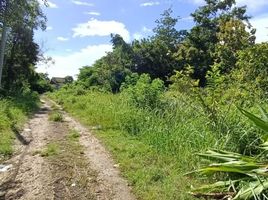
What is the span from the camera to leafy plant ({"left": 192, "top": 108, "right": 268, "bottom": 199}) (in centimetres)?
487

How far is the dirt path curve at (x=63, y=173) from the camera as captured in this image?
641cm

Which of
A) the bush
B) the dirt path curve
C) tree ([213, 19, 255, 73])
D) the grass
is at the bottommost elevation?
the dirt path curve

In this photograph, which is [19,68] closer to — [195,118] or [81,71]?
[81,71]

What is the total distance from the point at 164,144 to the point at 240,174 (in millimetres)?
3194

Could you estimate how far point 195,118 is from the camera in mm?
8750

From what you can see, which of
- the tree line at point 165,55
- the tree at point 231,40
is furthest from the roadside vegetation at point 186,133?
the tree line at point 165,55

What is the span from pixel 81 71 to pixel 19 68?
1294 centimetres

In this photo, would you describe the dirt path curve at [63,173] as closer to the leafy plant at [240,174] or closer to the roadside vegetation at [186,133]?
the roadside vegetation at [186,133]

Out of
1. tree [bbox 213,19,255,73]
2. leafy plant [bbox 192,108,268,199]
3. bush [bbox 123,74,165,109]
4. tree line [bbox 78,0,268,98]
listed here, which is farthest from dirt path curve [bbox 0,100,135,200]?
tree line [bbox 78,0,268,98]

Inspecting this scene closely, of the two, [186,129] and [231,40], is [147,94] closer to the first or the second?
[186,129]

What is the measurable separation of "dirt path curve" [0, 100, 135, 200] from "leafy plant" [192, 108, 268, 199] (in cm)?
121

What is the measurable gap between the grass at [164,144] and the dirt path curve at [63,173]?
0.93ft

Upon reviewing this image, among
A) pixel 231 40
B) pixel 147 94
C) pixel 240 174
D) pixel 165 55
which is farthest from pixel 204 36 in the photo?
pixel 240 174

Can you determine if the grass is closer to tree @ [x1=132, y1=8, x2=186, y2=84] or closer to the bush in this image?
the bush
